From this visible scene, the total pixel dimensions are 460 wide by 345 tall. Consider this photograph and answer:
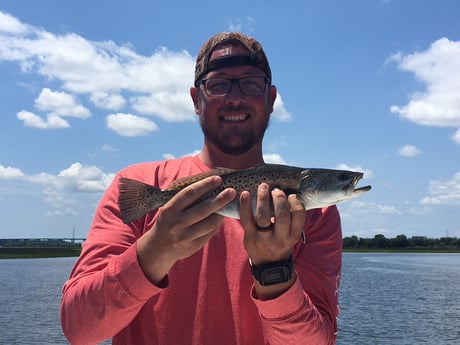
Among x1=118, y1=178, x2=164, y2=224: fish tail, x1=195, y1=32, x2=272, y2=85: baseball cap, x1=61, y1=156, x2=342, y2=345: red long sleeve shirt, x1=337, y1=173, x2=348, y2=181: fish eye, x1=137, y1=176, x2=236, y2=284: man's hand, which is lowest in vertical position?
x1=61, y1=156, x2=342, y2=345: red long sleeve shirt

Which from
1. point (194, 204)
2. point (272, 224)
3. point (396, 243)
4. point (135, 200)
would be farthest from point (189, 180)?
point (396, 243)

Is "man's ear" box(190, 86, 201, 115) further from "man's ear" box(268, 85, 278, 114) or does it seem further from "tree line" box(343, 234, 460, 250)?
"tree line" box(343, 234, 460, 250)

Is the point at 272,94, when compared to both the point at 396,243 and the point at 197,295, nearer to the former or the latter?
the point at 197,295

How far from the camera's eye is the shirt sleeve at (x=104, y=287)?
336cm

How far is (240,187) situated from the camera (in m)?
3.92

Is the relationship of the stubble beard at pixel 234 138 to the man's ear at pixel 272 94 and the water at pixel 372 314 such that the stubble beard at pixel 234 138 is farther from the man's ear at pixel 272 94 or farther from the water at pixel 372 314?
the water at pixel 372 314

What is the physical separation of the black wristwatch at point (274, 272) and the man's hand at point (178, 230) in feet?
1.57

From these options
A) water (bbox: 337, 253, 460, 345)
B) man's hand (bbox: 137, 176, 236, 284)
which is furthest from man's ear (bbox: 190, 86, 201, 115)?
water (bbox: 337, 253, 460, 345)

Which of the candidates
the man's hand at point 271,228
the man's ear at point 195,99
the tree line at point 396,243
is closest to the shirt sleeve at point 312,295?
the man's hand at point 271,228

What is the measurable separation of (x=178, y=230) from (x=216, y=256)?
0.81 metres

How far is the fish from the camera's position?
12.9 ft

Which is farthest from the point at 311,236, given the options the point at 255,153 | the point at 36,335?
the point at 36,335

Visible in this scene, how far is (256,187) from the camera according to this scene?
3.94 meters

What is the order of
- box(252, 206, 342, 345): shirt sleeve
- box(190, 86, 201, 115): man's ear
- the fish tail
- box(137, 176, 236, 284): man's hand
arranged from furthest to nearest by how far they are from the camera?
box(190, 86, 201, 115): man's ear
the fish tail
box(252, 206, 342, 345): shirt sleeve
box(137, 176, 236, 284): man's hand
